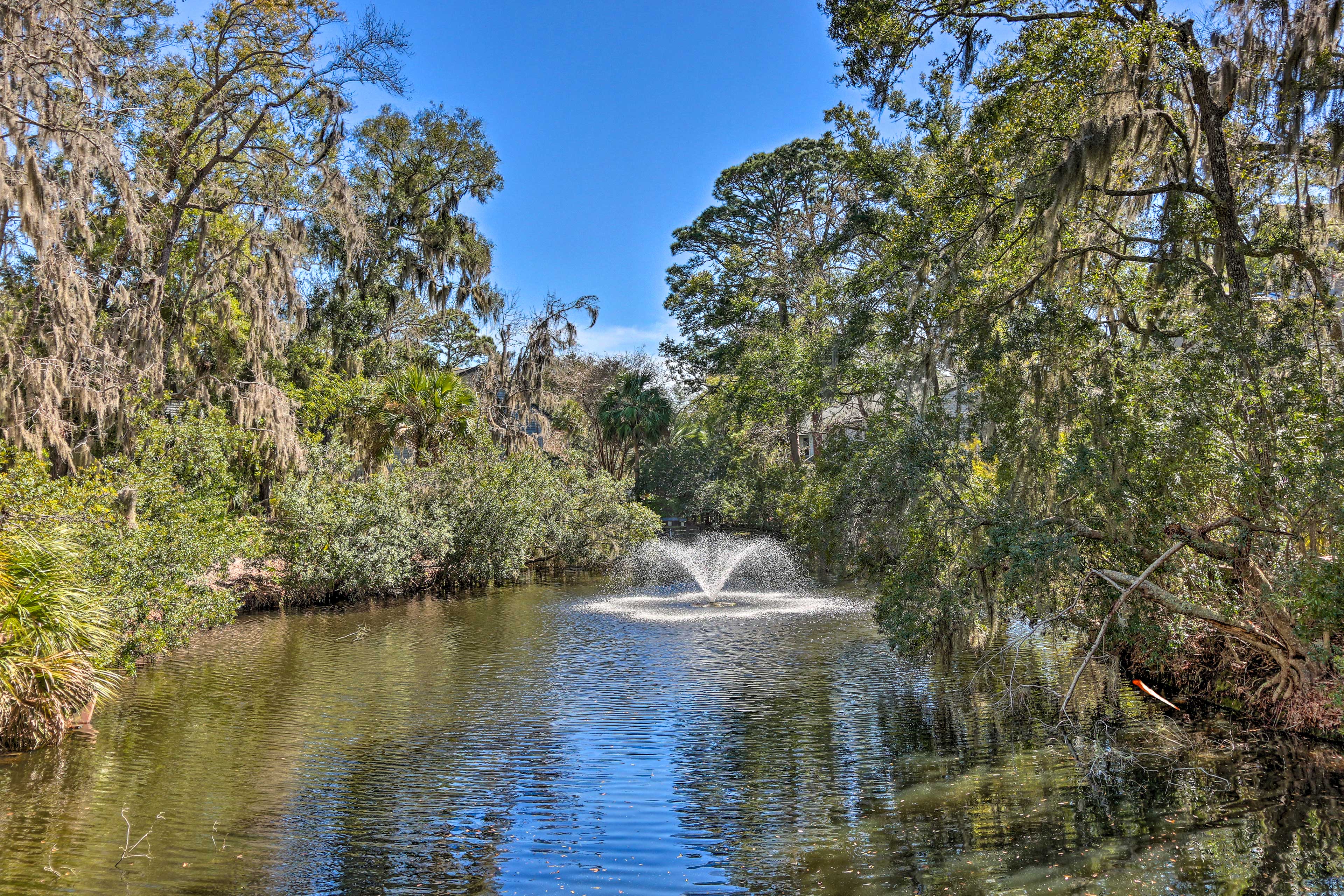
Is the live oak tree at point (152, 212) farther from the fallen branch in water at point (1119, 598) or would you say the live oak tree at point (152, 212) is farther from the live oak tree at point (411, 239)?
the fallen branch in water at point (1119, 598)

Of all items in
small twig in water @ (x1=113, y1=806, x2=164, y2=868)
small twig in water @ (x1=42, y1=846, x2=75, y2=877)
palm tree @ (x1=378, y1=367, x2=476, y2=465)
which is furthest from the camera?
palm tree @ (x1=378, y1=367, x2=476, y2=465)

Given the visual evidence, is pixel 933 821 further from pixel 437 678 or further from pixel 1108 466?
pixel 437 678

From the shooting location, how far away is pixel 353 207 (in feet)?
65.8

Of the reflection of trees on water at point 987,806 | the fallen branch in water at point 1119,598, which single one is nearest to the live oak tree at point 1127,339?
the fallen branch in water at point 1119,598

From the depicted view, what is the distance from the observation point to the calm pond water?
5410 millimetres

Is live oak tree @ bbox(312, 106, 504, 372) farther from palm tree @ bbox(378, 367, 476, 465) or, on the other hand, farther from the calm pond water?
the calm pond water

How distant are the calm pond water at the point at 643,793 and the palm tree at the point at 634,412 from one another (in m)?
31.3

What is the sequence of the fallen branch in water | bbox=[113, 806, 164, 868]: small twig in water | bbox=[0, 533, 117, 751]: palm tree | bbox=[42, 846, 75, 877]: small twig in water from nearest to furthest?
bbox=[42, 846, 75, 877]: small twig in water, bbox=[113, 806, 164, 868]: small twig in water, the fallen branch in water, bbox=[0, 533, 117, 751]: palm tree

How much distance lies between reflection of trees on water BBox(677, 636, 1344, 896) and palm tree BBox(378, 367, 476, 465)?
15.2 metres

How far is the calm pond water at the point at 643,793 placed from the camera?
17.7 ft

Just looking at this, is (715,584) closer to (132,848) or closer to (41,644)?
(41,644)

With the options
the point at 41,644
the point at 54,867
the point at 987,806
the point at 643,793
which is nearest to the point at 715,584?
the point at 643,793

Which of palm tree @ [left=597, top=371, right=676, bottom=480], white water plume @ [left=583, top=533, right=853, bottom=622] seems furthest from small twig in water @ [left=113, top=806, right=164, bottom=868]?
palm tree @ [left=597, top=371, right=676, bottom=480]

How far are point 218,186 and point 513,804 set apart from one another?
18634 mm
